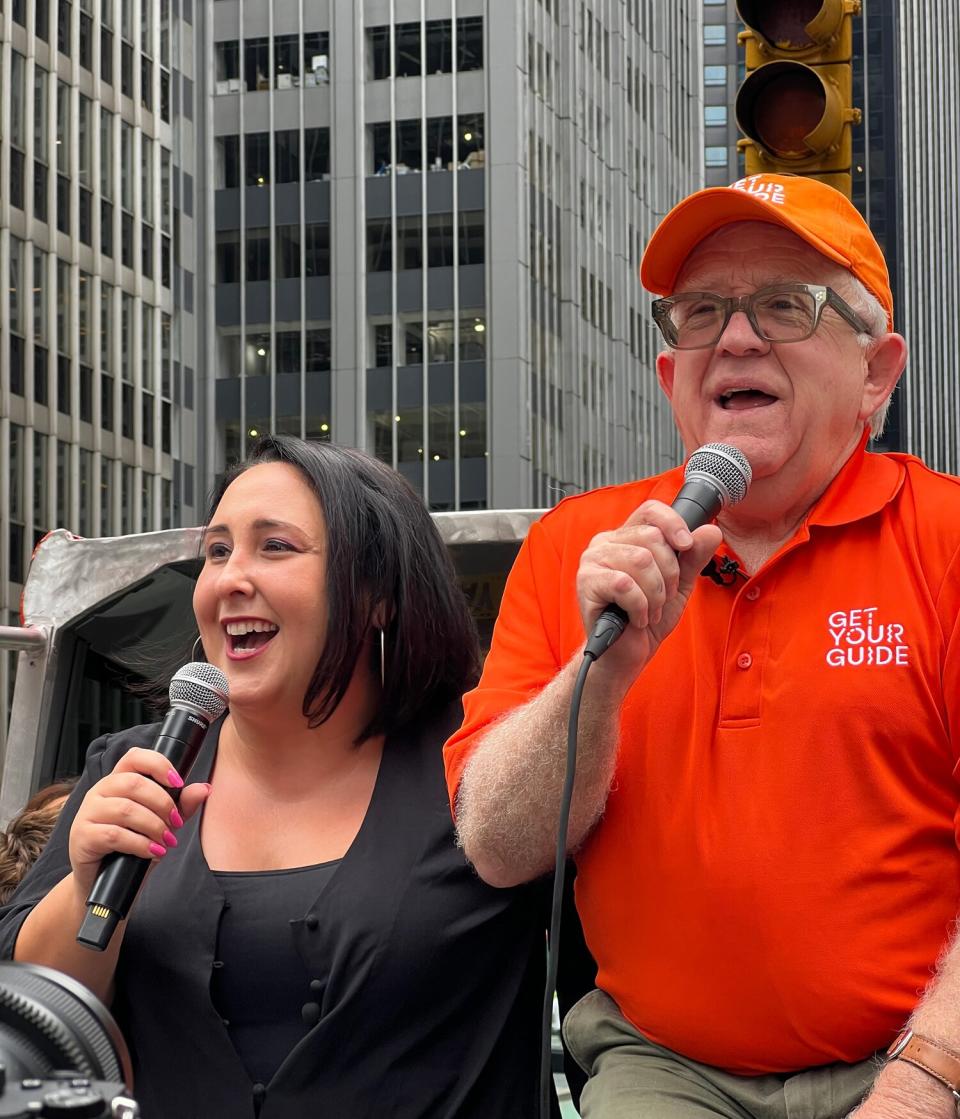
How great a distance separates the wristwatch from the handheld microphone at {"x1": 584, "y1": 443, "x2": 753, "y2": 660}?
2.43 feet

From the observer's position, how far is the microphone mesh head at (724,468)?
107 inches

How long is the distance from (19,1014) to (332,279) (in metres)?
57.0

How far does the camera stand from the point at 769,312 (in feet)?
9.93

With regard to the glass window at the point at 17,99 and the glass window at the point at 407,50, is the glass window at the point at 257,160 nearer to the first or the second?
the glass window at the point at 407,50

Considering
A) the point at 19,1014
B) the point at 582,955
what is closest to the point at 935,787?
the point at 582,955

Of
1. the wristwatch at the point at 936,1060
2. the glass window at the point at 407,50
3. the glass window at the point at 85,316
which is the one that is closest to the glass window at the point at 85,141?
the glass window at the point at 85,316

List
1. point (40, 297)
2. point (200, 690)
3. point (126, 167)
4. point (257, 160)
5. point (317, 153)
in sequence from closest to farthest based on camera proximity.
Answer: point (200, 690), point (40, 297), point (126, 167), point (317, 153), point (257, 160)

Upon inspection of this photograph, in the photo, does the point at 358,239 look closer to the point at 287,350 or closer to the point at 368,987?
the point at 287,350

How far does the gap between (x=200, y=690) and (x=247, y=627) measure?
540 millimetres

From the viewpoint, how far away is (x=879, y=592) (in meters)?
2.88

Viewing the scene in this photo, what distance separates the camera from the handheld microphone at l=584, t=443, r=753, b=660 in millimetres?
2580

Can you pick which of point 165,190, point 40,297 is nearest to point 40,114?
point 40,297

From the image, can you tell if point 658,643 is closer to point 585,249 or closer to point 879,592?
point 879,592

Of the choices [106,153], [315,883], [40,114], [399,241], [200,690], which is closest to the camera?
[200,690]
